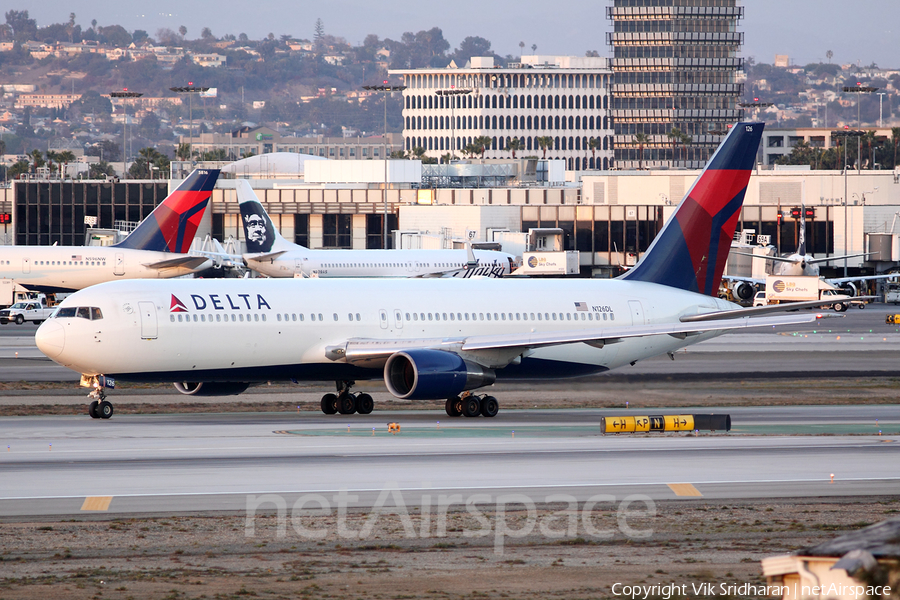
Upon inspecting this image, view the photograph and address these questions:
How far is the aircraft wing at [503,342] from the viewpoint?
36.7 metres

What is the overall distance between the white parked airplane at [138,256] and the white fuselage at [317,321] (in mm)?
43011

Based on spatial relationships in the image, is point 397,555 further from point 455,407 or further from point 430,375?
point 455,407

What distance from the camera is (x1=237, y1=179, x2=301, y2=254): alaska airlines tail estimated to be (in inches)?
3649

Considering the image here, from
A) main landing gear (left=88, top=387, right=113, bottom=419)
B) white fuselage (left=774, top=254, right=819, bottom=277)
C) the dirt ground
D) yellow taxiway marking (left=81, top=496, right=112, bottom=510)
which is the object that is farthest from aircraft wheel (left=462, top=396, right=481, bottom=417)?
white fuselage (left=774, top=254, right=819, bottom=277)

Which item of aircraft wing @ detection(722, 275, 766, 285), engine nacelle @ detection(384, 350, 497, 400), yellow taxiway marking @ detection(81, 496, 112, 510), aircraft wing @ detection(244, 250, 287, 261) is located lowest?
yellow taxiway marking @ detection(81, 496, 112, 510)

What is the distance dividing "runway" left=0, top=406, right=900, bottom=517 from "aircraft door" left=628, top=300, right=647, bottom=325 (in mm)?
6551

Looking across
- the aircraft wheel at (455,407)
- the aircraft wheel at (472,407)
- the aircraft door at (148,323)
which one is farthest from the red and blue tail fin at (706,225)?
the aircraft door at (148,323)

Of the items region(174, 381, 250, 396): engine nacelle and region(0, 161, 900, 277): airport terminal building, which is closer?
region(174, 381, 250, 396): engine nacelle

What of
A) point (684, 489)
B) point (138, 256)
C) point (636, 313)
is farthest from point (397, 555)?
point (138, 256)

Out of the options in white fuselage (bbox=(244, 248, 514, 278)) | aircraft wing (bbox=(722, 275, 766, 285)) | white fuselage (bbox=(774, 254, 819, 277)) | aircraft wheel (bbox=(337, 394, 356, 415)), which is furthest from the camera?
aircraft wing (bbox=(722, 275, 766, 285))

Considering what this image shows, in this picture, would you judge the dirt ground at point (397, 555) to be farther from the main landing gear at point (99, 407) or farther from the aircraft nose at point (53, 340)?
the main landing gear at point (99, 407)

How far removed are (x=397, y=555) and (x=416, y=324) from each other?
2107 centimetres

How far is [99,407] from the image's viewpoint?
35.6 meters

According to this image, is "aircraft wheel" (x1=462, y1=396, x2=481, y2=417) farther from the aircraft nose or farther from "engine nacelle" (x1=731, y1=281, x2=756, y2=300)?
"engine nacelle" (x1=731, y1=281, x2=756, y2=300)
